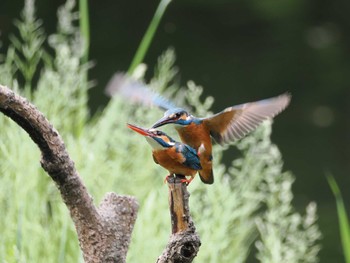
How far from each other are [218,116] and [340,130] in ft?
19.1

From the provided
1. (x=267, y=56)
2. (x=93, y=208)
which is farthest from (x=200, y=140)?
(x=267, y=56)

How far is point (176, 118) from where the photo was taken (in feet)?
4.23

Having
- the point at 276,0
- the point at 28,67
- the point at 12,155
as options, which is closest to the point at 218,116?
the point at 12,155

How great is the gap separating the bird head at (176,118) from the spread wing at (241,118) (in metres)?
0.08

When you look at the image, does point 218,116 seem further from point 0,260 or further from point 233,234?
point 233,234

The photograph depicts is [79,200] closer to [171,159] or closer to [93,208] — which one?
[93,208]

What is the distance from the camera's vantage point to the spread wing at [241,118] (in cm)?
139

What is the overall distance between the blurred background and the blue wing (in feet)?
13.1

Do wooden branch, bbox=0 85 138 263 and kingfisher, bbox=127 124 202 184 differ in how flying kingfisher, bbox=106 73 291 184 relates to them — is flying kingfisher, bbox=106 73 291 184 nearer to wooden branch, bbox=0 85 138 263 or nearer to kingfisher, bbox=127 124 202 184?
kingfisher, bbox=127 124 202 184

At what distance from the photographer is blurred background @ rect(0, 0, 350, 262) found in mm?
6430

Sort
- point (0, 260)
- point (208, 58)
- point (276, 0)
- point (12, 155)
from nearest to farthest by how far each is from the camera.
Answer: point (0, 260), point (12, 155), point (208, 58), point (276, 0)

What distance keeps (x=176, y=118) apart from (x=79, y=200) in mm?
201

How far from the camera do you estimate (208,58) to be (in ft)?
25.4

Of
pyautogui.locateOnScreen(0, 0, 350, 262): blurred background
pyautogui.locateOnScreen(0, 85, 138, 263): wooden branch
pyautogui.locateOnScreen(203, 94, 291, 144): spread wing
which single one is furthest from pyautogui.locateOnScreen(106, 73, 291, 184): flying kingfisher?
pyautogui.locateOnScreen(0, 0, 350, 262): blurred background
